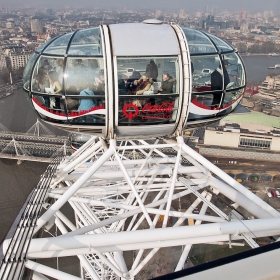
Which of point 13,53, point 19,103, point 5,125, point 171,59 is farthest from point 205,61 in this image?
point 13,53

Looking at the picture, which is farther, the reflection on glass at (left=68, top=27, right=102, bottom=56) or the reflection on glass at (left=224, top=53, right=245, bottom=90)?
the reflection on glass at (left=224, top=53, right=245, bottom=90)

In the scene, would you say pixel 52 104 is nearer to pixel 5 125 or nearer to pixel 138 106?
pixel 138 106

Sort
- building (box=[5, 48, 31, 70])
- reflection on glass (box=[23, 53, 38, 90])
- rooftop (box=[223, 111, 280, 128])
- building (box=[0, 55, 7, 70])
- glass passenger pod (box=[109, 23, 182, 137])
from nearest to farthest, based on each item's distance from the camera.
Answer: glass passenger pod (box=[109, 23, 182, 137]) → reflection on glass (box=[23, 53, 38, 90]) → rooftop (box=[223, 111, 280, 128]) → building (box=[0, 55, 7, 70]) → building (box=[5, 48, 31, 70])

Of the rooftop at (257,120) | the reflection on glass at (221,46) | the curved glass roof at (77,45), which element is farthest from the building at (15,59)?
the reflection on glass at (221,46)

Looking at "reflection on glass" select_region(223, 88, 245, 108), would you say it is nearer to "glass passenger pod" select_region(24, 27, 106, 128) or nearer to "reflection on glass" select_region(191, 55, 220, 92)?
"reflection on glass" select_region(191, 55, 220, 92)

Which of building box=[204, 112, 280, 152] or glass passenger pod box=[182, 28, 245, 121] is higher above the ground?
glass passenger pod box=[182, 28, 245, 121]

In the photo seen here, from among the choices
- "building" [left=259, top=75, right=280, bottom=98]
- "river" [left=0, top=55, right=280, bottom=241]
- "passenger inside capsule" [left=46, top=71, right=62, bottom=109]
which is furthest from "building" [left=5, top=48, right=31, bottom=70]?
"passenger inside capsule" [left=46, top=71, right=62, bottom=109]

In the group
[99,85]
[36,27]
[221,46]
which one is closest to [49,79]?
[99,85]
